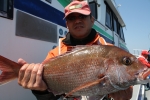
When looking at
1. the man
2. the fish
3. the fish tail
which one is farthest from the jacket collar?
the fish tail

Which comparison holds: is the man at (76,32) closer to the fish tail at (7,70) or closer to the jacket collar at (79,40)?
the jacket collar at (79,40)

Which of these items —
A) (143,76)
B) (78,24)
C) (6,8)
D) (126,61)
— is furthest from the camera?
(78,24)

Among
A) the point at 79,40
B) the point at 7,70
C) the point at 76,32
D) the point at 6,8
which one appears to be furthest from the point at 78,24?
the point at 7,70

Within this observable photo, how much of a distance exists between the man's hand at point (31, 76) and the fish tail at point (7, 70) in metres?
0.05

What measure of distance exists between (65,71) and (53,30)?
1.43 m

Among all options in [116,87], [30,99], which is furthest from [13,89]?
[116,87]

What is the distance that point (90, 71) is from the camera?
131 cm

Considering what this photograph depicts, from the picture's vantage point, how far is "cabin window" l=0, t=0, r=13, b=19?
177 cm

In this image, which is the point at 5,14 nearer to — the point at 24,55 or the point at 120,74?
the point at 24,55

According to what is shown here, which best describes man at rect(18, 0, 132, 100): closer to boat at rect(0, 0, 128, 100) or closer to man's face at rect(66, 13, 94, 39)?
man's face at rect(66, 13, 94, 39)

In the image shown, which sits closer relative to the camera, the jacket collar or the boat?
the boat

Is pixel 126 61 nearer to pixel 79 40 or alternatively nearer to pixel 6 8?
pixel 79 40

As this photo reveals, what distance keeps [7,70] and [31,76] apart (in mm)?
209

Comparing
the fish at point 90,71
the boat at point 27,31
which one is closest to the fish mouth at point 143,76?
the fish at point 90,71
